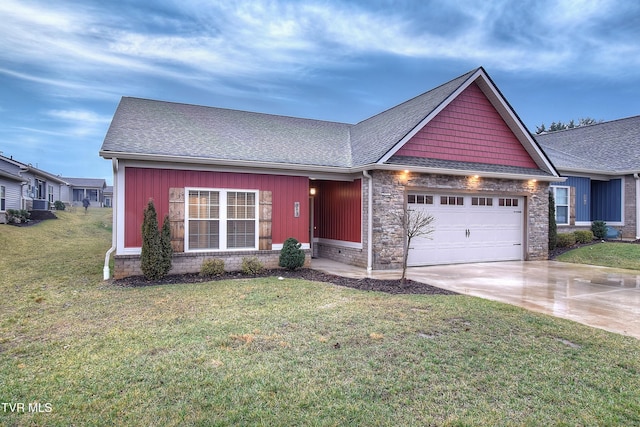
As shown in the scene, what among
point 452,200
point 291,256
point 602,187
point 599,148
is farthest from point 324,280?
point 599,148

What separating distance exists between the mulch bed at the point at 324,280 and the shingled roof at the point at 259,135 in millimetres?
3168

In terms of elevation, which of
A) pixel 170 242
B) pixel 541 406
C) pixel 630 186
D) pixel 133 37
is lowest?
pixel 541 406

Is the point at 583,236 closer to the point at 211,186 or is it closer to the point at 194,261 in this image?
the point at 211,186

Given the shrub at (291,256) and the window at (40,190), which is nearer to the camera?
the shrub at (291,256)

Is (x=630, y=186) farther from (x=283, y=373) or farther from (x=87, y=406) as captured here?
(x=87, y=406)

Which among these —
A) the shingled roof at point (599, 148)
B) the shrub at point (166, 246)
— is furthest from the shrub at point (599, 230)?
the shrub at point (166, 246)

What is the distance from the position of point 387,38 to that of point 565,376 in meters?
20.9

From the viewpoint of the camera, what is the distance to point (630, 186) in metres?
16.6

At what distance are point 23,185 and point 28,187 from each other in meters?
2.71

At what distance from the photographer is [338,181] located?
42.9 feet

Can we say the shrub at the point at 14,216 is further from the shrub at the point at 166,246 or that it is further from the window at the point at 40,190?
the shrub at the point at 166,246

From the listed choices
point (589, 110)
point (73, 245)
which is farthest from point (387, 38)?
point (589, 110)

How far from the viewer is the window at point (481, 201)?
13038 mm

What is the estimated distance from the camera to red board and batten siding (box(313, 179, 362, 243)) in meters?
12.0
